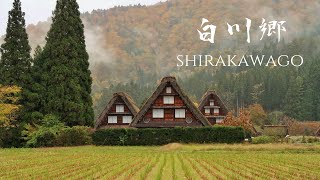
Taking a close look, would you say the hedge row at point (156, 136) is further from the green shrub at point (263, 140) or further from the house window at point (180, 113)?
the house window at point (180, 113)

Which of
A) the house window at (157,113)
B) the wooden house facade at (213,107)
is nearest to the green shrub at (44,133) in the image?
the house window at (157,113)

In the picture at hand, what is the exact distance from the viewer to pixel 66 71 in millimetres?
60344

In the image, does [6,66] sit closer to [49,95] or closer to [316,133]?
[49,95]

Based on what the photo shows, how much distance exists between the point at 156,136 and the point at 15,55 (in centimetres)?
1980

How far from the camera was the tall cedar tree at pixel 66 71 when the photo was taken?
196ft

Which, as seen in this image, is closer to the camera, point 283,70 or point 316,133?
point 316,133

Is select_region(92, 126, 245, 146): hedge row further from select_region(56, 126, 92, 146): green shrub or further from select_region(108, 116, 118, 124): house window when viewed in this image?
select_region(108, 116, 118, 124): house window

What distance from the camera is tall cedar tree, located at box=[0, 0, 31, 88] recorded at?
195 feet

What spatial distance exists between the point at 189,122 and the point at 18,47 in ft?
73.7

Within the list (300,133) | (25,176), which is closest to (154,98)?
(25,176)

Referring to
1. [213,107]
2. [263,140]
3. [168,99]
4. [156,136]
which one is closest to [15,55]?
[168,99]

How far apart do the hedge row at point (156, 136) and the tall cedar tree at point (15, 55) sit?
12608mm

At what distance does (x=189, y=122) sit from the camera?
Answer: 198 ft

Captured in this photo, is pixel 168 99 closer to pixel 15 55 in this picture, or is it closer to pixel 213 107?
pixel 15 55
